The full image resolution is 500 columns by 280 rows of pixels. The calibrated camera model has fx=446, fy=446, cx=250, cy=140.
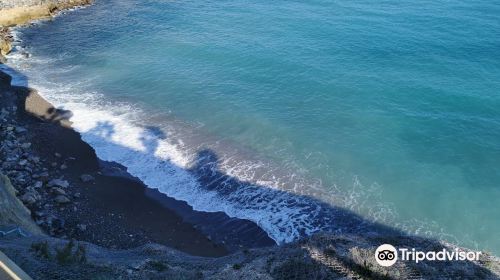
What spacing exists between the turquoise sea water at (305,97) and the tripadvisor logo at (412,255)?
19.8 ft

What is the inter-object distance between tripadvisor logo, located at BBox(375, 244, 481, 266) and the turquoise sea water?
6047 millimetres

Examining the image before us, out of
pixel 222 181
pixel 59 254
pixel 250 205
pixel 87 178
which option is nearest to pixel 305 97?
pixel 222 181

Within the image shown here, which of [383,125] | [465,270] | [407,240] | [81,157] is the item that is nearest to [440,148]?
[383,125]

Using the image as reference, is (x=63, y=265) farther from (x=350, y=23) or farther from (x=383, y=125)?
(x=350, y=23)

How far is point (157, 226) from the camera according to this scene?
24.4 m

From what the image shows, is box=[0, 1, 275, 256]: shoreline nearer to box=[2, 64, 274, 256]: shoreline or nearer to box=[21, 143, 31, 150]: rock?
box=[2, 64, 274, 256]: shoreline

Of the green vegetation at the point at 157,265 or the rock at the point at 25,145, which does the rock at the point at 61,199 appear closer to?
the rock at the point at 25,145

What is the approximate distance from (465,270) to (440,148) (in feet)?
49.7

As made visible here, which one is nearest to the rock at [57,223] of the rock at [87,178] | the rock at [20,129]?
the rock at [87,178]

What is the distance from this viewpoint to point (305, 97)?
36906 millimetres

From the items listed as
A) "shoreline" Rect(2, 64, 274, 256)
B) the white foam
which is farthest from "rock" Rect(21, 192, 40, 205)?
the white foam

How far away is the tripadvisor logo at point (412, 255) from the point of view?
A: 1734 cm

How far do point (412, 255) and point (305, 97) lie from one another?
20.8m

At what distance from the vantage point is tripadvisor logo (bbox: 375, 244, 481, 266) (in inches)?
683
